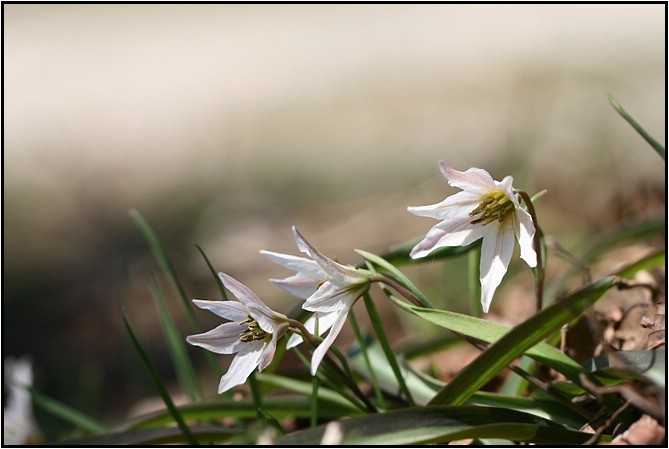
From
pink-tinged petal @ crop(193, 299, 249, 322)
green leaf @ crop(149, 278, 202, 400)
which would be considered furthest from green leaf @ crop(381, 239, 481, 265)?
green leaf @ crop(149, 278, 202, 400)

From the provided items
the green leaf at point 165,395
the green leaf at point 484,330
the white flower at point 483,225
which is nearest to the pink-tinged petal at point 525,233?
the white flower at point 483,225

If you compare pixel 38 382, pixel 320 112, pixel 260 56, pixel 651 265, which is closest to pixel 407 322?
pixel 651 265

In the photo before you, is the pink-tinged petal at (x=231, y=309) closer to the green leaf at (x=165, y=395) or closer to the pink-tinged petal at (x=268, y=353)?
the pink-tinged petal at (x=268, y=353)

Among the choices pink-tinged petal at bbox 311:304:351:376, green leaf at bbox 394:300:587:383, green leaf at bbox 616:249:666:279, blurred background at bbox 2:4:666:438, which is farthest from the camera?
blurred background at bbox 2:4:666:438

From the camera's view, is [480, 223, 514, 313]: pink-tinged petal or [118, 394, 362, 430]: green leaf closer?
[480, 223, 514, 313]: pink-tinged petal

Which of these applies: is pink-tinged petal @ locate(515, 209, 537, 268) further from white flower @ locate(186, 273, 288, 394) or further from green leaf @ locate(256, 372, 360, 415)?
green leaf @ locate(256, 372, 360, 415)

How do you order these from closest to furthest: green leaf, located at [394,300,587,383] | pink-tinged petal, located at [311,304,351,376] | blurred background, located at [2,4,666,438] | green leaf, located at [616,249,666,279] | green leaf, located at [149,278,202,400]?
pink-tinged petal, located at [311,304,351,376] < green leaf, located at [394,300,587,383] < green leaf, located at [616,249,666,279] < green leaf, located at [149,278,202,400] < blurred background, located at [2,4,666,438]
